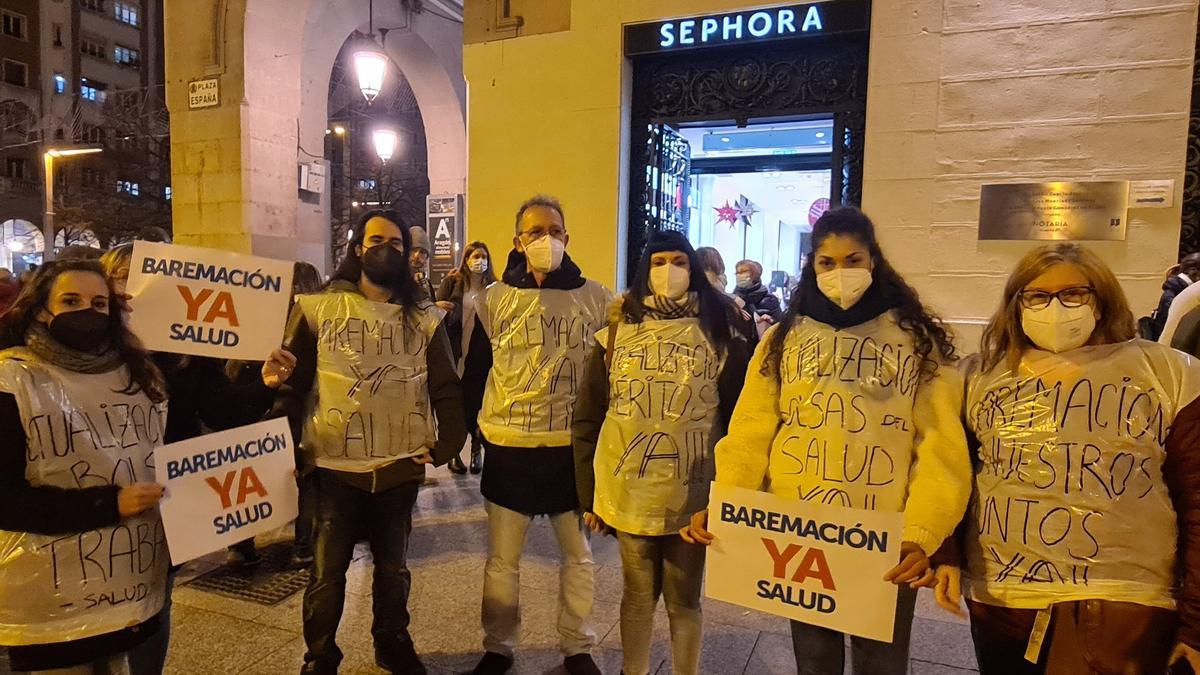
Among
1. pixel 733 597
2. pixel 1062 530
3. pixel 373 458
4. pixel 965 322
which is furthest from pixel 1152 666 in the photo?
pixel 965 322

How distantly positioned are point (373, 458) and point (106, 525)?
948mm

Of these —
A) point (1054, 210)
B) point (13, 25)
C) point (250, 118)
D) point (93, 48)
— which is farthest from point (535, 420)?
point (93, 48)

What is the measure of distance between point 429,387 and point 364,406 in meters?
0.30

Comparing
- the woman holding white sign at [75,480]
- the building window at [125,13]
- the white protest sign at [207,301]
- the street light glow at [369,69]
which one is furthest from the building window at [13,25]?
the woman holding white sign at [75,480]

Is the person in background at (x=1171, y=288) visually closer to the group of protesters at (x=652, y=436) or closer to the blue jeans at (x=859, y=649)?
the group of protesters at (x=652, y=436)

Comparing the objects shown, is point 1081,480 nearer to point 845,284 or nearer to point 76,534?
point 845,284

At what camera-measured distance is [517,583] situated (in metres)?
3.12

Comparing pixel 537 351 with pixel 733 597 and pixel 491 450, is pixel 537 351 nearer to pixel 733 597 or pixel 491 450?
pixel 491 450

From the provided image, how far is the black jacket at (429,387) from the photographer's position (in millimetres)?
2854

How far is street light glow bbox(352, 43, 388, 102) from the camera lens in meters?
Answer: 9.52

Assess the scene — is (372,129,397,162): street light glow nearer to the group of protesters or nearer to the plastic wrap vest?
the group of protesters

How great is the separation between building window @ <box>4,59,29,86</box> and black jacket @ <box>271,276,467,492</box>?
1894 inches

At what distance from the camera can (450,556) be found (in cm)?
448

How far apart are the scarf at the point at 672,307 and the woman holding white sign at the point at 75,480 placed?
66.8 inches
